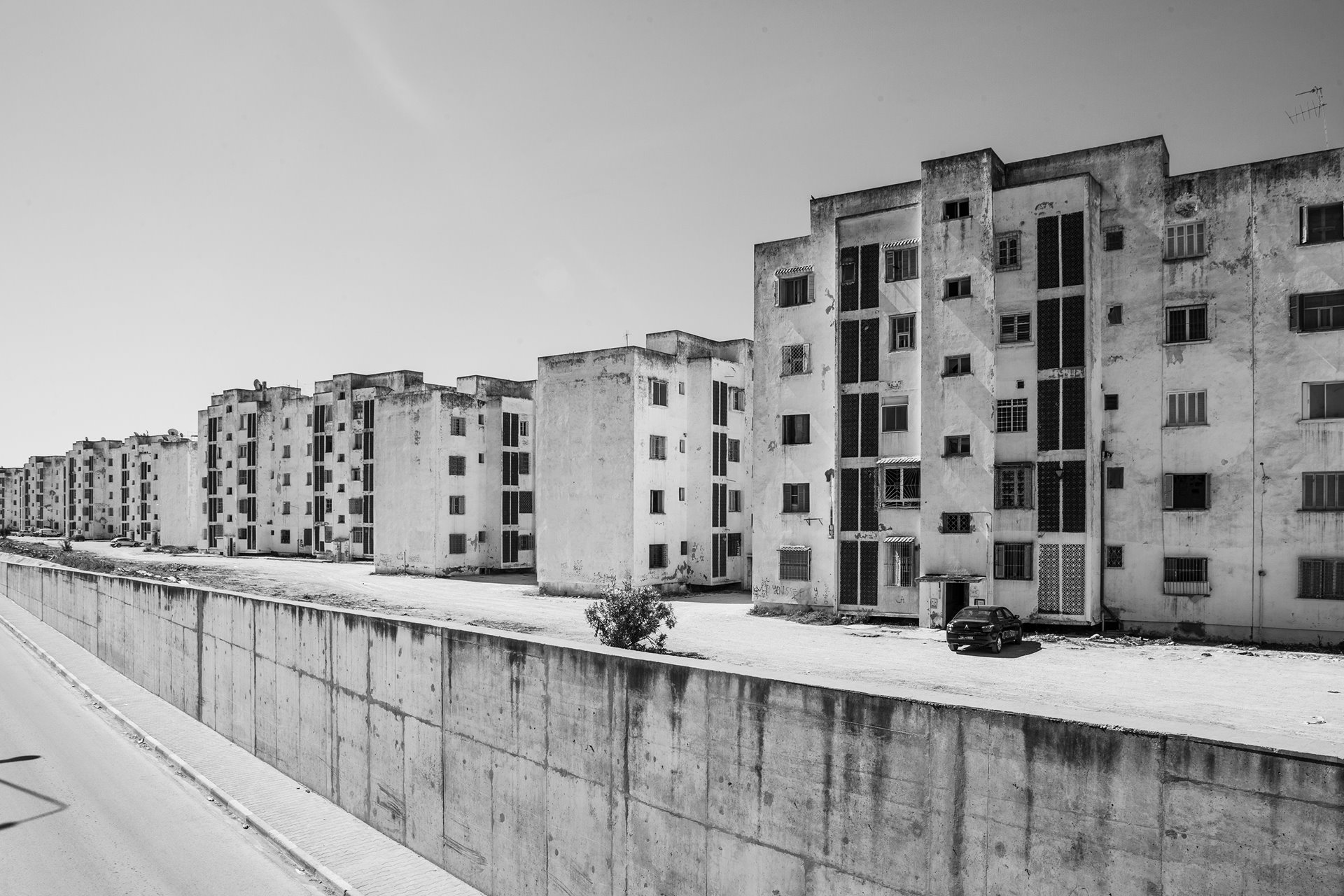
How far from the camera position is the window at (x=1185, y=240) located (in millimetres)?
33688

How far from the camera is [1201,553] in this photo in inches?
1293

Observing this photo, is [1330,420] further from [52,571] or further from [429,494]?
[52,571]

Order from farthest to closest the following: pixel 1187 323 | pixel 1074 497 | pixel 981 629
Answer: pixel 1074 497 < pixel 1187 323 < pixel 981 629

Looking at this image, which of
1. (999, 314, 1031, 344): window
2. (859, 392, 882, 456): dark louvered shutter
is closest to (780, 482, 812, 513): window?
(859, 392, 882, 456): dark louvered shutter

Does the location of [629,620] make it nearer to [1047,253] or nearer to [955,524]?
[955,524]

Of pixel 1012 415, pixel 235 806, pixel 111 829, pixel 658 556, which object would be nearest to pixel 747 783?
pixel 235 806

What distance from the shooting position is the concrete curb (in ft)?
49.1

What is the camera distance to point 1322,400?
31359 millimetres

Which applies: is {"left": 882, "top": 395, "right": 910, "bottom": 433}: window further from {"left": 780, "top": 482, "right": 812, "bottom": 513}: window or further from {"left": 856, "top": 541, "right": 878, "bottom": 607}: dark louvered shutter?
{"left": 856, "top": 541, "right": 878, "bottom": 607}: dark louvered shutter

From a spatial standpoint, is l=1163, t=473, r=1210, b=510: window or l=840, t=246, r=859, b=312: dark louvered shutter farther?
l=840, t=246, r=859, b=312: dark louvered shutter

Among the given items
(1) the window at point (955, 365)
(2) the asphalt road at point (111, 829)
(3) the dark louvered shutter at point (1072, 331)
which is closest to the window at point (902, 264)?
(1) the window at point (955, 365)

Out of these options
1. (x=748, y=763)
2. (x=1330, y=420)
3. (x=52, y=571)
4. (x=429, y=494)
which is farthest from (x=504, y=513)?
(x=748, y=763)

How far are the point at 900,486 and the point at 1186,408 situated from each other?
11472 mm

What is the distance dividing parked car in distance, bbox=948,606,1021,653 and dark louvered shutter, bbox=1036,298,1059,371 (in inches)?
417
